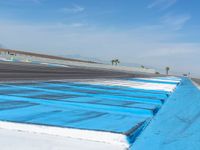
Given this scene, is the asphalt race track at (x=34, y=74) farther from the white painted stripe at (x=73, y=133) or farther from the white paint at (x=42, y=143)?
the white paint at (x=42, y=143)

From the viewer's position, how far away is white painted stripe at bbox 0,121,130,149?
14.7 feet

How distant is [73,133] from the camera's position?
4.74 meters

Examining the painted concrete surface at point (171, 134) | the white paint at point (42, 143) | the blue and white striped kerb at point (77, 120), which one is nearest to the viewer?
the white paint at point (42, 143)

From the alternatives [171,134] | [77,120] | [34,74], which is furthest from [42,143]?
[34,74]

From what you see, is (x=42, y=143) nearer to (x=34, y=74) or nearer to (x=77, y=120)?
(x=77, y=120)

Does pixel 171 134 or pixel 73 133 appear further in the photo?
pixel 171 134

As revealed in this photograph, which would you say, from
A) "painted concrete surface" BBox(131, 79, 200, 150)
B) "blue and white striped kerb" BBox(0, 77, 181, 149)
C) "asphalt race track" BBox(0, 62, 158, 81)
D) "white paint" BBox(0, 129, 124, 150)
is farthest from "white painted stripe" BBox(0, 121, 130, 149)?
"asphalt race track" BBox(0, 62, 158, 81)

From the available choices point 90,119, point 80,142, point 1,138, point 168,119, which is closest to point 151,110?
point 168,119

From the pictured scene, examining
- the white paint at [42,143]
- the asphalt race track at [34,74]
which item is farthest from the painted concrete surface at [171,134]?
the asphalt race track at [34,74]

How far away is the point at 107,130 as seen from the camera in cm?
506

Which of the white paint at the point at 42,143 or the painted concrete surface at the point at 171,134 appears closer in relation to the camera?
the white paint at the point at 42,143

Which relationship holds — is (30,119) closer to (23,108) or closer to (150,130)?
(23,108)

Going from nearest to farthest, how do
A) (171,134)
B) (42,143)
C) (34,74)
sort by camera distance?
(42,143)
(171,134)
(34,74)

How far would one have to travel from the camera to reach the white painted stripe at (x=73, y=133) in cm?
449
